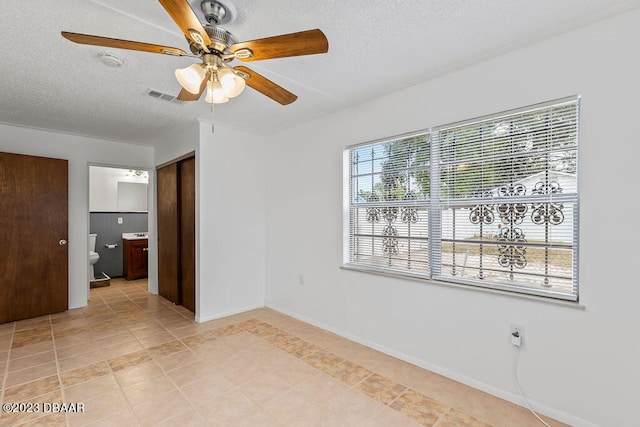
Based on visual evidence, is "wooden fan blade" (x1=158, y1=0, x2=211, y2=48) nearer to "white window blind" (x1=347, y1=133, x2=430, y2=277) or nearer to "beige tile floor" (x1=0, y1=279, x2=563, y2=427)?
"white window blind" (x1=347, y1=133, x2=430, y2=277)

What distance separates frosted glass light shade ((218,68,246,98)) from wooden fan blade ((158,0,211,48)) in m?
0.18

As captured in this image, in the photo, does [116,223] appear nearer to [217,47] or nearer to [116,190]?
[116,190]

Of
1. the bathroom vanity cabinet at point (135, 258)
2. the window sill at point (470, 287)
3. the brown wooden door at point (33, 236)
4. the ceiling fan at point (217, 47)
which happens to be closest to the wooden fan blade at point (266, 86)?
the ceiling fan at point (217, 47)

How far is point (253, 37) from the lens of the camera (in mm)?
1891

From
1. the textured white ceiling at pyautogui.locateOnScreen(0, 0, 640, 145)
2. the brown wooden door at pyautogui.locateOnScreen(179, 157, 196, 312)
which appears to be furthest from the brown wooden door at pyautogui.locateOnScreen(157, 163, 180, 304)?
the textured white ceiling at pyautogui.locateOnScreen(0, 0, 640, 145)

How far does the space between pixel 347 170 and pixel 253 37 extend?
5.39 feet

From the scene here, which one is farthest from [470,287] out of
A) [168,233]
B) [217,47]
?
[168,233]

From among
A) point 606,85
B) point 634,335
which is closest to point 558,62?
point 606,85

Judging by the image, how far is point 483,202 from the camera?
223cm

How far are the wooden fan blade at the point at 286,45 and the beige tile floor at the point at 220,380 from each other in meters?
2.13

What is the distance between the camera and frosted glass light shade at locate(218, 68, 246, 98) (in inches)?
62.1

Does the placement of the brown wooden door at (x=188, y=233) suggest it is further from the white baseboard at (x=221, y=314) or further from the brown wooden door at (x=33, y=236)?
the brown wooden door at (x=33, y=236)

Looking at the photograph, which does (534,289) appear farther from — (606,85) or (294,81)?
(294,81)

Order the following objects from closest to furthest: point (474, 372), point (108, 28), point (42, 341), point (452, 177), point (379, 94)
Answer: point (108, 28), point (474, 372), point (452, 177), point (379, 94), point (42, 341)
